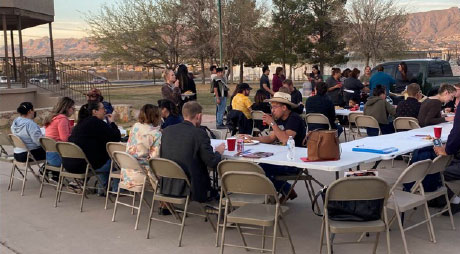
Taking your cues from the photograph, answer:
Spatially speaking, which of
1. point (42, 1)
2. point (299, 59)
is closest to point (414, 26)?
point (299, 59)

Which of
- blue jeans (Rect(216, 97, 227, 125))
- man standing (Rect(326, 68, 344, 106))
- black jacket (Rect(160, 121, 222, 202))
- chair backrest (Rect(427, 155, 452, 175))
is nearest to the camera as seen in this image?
chair backrest (Rect(427, 155, 452, 175))

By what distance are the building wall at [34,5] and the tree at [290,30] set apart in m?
23.2

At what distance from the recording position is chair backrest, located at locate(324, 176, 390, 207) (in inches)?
140

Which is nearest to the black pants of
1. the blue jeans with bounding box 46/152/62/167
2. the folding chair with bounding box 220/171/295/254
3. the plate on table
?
the blue jeans with bounding box 46/152/62/167

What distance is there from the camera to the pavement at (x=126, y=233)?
14.6 ft

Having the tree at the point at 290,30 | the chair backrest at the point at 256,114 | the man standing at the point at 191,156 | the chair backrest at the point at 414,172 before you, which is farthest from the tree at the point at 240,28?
the chair backrest at the point at 414,172

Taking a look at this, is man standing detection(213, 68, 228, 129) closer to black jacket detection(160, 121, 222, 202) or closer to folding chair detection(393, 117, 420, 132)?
folding chair detection(393, 117, 420, 132)

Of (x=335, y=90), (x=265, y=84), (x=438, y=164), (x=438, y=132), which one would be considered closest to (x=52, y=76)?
(x=265, y=84)

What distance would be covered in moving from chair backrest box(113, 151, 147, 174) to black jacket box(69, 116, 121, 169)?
978 mm

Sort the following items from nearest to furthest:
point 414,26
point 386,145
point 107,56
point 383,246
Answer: point 383,246 → point 386,145 → point 107,56 → point 414,26

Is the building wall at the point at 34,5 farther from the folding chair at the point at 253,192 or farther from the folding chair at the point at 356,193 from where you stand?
the folding chair at the point at 356,193

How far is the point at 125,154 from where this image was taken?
492cm

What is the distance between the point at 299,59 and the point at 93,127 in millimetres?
34075

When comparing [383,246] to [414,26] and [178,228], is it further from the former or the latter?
[414,26]
